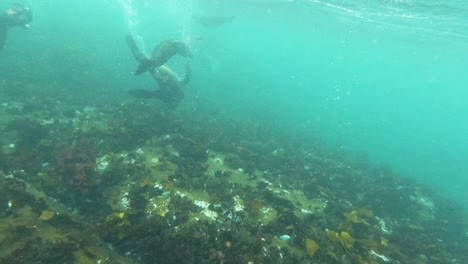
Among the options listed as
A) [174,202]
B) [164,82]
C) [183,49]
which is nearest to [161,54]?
[164,82]

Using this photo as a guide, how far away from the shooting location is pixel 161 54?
16969 millimetres

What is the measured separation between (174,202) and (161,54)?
36.0 ft

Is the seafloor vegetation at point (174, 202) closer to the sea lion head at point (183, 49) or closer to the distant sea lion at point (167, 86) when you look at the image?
A: the distant sea lion at point (167, 86)

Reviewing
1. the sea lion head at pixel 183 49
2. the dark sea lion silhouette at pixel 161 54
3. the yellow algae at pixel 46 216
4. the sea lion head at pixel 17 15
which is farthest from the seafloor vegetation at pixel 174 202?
the sea lion head at pixel 17 15

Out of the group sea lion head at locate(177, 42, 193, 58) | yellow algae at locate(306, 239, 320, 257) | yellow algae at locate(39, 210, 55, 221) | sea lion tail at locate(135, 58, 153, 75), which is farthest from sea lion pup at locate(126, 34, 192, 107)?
yellow algae at locate(306, 239, 320, 257)

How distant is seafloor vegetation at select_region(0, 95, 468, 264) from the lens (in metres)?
6.57

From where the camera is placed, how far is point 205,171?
36.6 feet

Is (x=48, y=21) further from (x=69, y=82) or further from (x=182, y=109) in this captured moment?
(x=182, y=109)

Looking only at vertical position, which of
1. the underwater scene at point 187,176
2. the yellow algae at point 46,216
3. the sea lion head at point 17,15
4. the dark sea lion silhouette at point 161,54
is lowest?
the underwater scene at point 187,176

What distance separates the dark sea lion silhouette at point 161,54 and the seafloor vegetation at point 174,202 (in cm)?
226

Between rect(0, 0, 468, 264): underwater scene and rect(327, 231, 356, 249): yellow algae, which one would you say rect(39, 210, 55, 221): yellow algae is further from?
rect(327, 231, 356, 249): yellow algae

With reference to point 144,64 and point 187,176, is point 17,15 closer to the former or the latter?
point 144,64

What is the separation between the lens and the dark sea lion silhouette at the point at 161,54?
1619cm

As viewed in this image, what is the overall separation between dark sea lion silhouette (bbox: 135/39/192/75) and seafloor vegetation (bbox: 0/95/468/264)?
7.41ft
